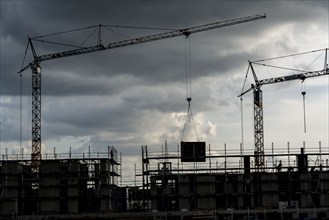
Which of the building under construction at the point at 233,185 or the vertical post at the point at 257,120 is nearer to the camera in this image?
the building under construction at the point at 233,185

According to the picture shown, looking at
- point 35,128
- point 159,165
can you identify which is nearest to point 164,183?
point 159,165

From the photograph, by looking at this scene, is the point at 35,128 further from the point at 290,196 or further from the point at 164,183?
the point at 290,196

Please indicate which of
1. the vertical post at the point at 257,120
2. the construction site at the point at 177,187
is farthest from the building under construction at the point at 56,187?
the vertical post at the point at 257,120

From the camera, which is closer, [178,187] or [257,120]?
[178,187]

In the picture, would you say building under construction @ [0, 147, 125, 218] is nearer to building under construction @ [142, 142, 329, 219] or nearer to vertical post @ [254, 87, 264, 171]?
building under construction @ [142, 142, 329, 219]

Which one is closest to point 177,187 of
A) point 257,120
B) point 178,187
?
point 178,187

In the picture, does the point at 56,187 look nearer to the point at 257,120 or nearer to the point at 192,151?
the point at 192,151

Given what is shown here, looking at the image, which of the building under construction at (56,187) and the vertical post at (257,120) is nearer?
the building under construction at (56,187)

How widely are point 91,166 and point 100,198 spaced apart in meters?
5.09

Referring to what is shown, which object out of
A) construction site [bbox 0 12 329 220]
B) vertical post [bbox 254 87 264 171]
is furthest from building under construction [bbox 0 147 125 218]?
vertical post [bbox 254 87 264 171]

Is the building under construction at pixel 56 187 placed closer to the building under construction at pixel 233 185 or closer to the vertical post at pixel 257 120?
the building under construction at pixel 233 185

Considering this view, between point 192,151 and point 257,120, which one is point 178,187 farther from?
point 257,120

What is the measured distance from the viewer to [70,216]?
302 ft

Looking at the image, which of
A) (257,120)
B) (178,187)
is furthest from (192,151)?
(257,120)
